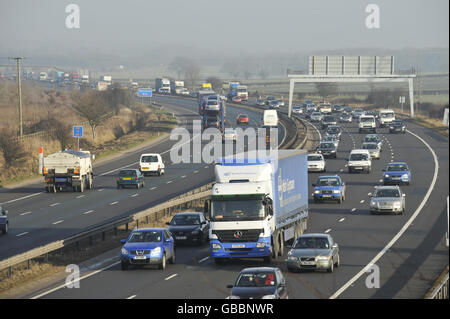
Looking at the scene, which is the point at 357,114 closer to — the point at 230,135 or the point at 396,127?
the point at 396,127

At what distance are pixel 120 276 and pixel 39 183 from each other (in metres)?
38.5

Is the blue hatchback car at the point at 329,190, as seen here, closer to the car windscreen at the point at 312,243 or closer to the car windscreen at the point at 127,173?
the car windscreen at the point at 127,173

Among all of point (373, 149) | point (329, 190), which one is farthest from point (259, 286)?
point (373, 149)

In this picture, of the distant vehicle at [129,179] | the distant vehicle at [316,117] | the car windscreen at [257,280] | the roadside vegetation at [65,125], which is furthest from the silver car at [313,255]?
the distant vehicle at [316,117]

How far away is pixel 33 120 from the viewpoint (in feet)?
346

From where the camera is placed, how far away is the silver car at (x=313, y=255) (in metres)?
26.8

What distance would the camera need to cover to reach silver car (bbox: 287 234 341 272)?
26.8 meters

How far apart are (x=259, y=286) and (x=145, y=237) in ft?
31.3

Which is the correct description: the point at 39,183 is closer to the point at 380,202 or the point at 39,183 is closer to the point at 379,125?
the point at 380,202

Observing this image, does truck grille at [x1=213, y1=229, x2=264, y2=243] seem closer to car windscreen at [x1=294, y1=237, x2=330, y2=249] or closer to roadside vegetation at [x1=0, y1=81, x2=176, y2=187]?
car windscreen at [x1=294, y1=237, x2=330, y2=249]

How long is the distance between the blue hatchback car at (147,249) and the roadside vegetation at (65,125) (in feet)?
122

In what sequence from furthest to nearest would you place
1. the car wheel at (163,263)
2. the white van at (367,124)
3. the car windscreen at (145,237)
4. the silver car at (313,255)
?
the white van at (367,124) → the car windscreen at (145,237) → the car wheel at (163,263) → the silver car at (313,255)

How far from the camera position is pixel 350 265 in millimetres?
28594
